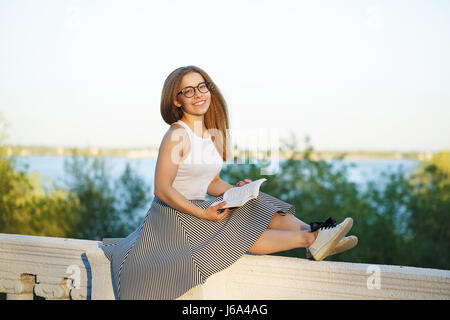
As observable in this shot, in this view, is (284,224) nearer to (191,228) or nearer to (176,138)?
(191,228)

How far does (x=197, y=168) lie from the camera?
8.45 ft

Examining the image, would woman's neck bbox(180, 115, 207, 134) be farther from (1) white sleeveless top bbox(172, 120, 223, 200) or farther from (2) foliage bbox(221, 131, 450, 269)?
(2) foliage bbox(221, 131, 450, 269)

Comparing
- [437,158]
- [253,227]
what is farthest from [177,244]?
[437,158]

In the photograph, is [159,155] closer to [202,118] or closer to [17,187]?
[202,118]

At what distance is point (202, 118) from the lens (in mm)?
2773

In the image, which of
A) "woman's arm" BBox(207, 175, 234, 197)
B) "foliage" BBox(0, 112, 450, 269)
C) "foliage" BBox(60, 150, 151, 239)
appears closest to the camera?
→ "woman's arm" BBox(207, 175, 234, 197)

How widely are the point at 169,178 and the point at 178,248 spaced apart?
347 mm

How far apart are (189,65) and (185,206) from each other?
848 millimetres

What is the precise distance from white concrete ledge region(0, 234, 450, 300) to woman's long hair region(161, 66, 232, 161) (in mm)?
843

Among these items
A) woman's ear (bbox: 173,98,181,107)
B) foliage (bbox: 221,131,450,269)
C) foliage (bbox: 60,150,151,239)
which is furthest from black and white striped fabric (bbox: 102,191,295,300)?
foliage (bbox: 60,150,151,239)

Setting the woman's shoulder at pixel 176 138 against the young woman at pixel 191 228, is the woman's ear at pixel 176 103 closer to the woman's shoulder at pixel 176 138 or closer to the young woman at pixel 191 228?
the young woman at pixel 191 228

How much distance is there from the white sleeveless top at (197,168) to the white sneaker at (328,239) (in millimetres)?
720

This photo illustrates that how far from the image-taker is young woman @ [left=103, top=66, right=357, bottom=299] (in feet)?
7.26
